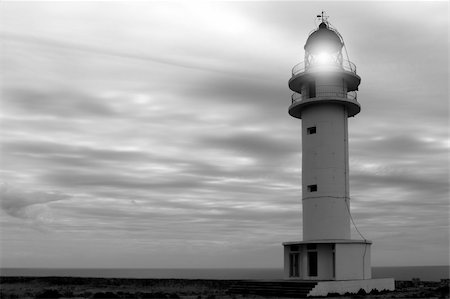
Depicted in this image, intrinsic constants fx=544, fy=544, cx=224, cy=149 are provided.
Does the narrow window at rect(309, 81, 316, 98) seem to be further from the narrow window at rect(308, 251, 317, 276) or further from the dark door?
the dark door

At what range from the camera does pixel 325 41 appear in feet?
103

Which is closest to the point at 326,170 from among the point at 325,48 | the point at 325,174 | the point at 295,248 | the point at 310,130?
the point at 325,174

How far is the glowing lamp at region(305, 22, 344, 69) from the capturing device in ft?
103

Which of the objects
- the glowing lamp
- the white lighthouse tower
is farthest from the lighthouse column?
the glowing lamp

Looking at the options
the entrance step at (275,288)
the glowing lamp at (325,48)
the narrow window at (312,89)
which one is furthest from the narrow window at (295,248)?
the glowing lamp at (325,48)

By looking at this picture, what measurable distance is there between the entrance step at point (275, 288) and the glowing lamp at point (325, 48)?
12.4m

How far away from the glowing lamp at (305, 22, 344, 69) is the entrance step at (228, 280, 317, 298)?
12385 millimetres

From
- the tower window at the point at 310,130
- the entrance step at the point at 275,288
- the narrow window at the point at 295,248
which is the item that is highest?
the tower window at the point at 310,130

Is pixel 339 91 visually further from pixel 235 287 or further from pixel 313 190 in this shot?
pixel 235 287

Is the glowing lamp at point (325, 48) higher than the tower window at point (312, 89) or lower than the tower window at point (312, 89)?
higher

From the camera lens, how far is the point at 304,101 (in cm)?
3055

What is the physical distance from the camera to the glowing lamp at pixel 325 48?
3138cm

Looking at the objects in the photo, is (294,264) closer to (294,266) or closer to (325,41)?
(294,266)

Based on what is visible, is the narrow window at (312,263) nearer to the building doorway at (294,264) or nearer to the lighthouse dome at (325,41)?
the building doorway at (294,264)
